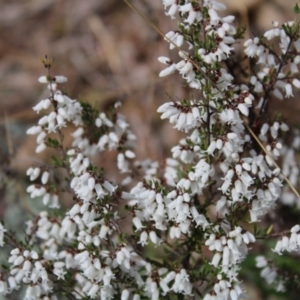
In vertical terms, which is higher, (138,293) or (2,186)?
(2,186)

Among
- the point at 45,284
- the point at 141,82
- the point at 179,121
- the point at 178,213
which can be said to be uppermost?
the point at 141,82

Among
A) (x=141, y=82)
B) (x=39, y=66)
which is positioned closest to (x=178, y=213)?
(x=141, y=82)

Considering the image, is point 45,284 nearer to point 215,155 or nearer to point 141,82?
point 215,155

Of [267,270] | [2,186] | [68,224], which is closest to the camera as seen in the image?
[68,224]

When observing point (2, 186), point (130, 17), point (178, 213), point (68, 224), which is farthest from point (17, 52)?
point (178, 213)

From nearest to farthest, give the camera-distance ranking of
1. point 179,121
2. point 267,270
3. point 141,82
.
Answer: point 179,121
point 267,270
point 141,82

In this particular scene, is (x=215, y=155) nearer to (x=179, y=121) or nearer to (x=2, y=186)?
(x=179, y=121)

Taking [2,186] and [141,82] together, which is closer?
[2,186]
